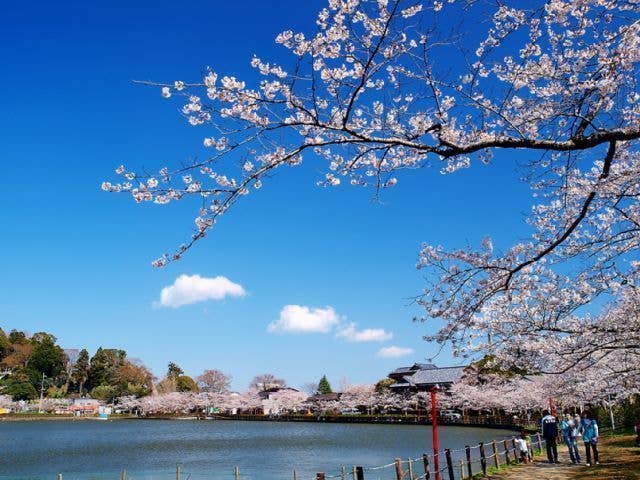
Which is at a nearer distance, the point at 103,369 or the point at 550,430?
the point at 550,430

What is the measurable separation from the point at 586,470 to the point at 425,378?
162 feet

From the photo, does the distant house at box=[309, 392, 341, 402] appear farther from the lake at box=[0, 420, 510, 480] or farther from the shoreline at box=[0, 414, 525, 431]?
the lake at box=[0, 420, 510, 480]

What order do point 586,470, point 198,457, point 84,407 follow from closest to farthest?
point 586,470 < point 198,457 < point 84,407

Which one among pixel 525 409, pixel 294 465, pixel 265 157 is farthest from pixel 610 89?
pixel 525 409

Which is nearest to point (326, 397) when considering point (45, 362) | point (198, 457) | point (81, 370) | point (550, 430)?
point (81, 370)

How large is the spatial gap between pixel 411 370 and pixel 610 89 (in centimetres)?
6222

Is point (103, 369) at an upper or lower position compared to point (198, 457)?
upper

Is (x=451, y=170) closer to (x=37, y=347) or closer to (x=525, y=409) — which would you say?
(x=525, y=409)

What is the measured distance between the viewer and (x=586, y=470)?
10656 mm

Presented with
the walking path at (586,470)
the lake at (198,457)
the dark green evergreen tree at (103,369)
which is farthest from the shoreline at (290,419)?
the walking path at (586,470)

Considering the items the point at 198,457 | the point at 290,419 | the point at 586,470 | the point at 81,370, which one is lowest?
the point at 290,419

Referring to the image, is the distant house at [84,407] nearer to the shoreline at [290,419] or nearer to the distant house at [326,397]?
the shoreline at [290,419]

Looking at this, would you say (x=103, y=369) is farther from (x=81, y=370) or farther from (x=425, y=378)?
(x=425, y=378)

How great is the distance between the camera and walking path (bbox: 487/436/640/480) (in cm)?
973
